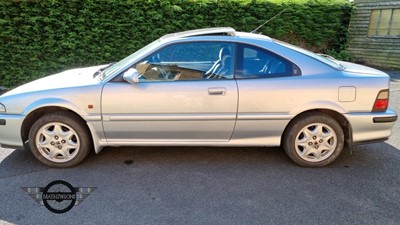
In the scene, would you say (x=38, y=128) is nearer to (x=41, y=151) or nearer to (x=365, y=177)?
(x=41, y=151)

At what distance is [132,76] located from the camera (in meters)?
2.97

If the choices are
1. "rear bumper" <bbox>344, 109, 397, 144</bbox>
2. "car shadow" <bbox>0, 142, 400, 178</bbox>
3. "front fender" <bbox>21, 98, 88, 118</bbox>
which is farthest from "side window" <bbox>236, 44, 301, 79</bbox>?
"front fender" <bbox>21, 98, 88, 118</bbox>

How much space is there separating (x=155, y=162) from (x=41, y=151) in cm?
128

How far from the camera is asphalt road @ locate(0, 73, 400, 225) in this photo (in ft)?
8.01

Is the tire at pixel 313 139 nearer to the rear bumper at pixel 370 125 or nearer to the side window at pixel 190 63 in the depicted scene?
the rear bumper at pixel 370 125

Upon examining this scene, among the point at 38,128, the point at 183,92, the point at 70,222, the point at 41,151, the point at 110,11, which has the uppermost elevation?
the point at 110,11

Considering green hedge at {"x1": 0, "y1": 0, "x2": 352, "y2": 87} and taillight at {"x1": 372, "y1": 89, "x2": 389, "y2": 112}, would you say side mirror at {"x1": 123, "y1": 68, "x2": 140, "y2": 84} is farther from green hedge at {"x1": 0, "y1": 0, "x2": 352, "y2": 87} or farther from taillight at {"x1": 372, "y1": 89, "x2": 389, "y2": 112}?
green hedge at {"x1": 0, "y1": 0, "x2": 352, "y2": 87}

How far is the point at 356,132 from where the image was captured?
10.3 ft

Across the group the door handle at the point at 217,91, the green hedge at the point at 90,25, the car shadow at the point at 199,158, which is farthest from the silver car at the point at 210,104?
the green hedge at the point at 90,25

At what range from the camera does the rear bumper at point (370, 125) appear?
309 cm

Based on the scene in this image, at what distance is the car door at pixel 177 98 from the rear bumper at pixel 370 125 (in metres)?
1.32

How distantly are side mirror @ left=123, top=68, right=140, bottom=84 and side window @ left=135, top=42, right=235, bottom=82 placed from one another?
11 centimetres

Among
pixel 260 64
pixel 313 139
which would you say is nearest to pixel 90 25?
pixel 260 64

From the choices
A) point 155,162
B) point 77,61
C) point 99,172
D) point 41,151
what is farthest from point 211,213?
point 77,61
